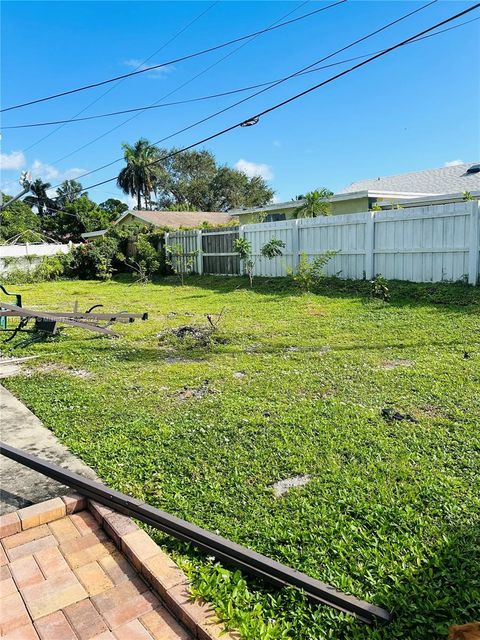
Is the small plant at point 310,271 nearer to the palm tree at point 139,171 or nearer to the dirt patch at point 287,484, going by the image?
the dirt patch at point 287,484

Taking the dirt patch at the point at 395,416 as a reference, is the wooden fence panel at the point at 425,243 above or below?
above

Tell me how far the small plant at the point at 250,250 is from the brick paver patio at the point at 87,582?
35.9 ft

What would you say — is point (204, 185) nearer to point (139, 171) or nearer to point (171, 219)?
point (139, 171)

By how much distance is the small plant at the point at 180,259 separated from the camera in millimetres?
16775

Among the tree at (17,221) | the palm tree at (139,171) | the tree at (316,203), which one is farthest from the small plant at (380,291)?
the palm tree at (139,171)

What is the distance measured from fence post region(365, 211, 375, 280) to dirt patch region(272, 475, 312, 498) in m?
8.74

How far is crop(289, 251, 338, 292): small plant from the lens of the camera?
11.2 metres

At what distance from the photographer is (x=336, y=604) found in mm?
1891

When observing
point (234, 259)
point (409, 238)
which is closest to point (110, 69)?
point (234, 259)

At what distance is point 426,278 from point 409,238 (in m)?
0.98

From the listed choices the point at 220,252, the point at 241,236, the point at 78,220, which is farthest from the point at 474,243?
the point at 78,220

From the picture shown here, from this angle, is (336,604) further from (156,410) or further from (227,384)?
(227,384)

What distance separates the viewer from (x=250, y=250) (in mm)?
14141

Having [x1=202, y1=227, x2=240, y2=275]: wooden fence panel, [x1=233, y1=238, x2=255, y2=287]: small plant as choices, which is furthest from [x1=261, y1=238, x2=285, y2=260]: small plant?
[x1=202, y1=227, x2=240, y2=275]: wooden fence panel
